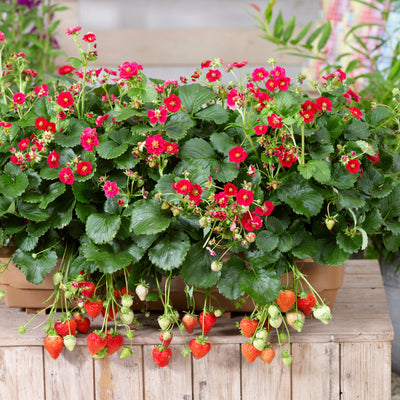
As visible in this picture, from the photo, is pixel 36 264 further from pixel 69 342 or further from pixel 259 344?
pixel 259 344

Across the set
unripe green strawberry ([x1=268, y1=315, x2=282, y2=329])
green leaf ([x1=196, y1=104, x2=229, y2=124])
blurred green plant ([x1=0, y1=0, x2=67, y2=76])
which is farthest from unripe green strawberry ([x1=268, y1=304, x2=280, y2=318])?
blurred green plant ([x1=0, y1=0, x2=67, y2=76])

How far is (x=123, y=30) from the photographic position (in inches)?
113

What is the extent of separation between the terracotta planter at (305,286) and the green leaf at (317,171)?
0.17 m

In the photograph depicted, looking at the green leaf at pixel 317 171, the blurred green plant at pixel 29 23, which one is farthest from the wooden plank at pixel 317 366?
the blurred green plant at pixel 29 23

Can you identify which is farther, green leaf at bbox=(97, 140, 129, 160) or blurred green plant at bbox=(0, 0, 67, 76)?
blurred green plant at bbox=(0, 0, 67, 76)

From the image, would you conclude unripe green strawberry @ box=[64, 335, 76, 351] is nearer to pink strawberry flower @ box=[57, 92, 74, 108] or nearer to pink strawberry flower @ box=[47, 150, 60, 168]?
pink strawberry flower @ box=[47, 150, 60, 168]

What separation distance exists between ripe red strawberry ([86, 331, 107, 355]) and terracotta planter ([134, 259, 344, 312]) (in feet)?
0.50

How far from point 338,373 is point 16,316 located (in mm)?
649

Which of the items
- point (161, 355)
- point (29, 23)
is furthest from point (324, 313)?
point (29, 23)

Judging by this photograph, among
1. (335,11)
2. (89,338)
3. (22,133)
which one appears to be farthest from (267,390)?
(335,11)

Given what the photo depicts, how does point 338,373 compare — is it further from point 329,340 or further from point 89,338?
point 89,338

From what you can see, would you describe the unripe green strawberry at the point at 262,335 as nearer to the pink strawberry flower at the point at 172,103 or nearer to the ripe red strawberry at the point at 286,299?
the ripe red strawberry at the point at 286,299

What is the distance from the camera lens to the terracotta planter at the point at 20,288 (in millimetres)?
977

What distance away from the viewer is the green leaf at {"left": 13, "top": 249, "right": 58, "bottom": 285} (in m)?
0.90
